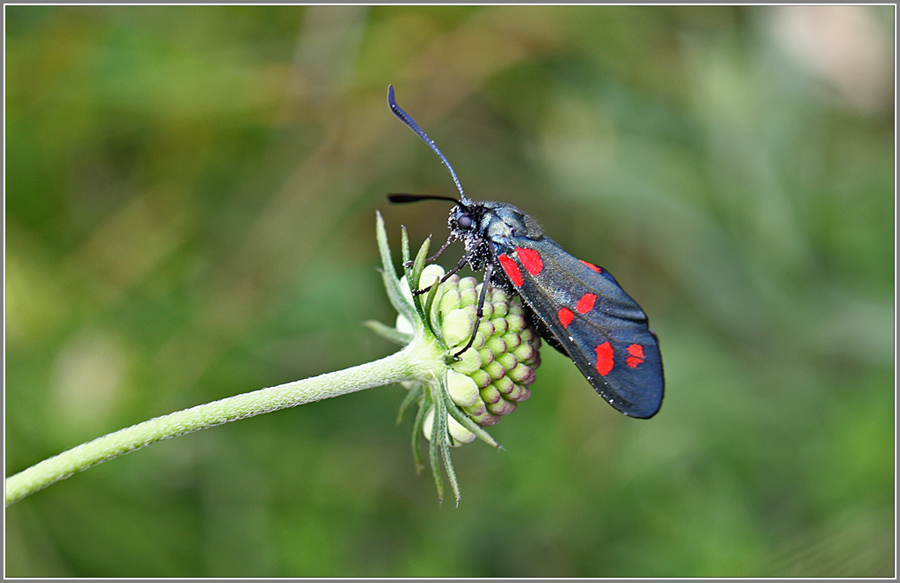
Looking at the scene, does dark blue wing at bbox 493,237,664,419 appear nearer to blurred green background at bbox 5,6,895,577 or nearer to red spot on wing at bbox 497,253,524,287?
red spot on wing at bbox 497,253,524,287

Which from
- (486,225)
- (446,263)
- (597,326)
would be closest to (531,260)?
(486,225)

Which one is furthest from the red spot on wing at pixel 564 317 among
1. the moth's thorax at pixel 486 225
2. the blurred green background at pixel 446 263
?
the blurred green background at pixel 446 263

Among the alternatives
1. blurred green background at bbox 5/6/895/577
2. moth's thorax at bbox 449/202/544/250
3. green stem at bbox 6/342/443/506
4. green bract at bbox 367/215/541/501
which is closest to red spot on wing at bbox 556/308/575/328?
green bract at bbox 367/215/541/501

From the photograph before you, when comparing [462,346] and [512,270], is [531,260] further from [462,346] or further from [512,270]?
[462,346]

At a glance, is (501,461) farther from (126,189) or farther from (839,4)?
(839,4)

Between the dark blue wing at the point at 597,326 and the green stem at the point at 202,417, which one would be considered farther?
the dark blue wing at the point at 597,326

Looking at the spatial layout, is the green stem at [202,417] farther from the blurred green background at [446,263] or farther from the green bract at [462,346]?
the blurred green background at [446,263]
